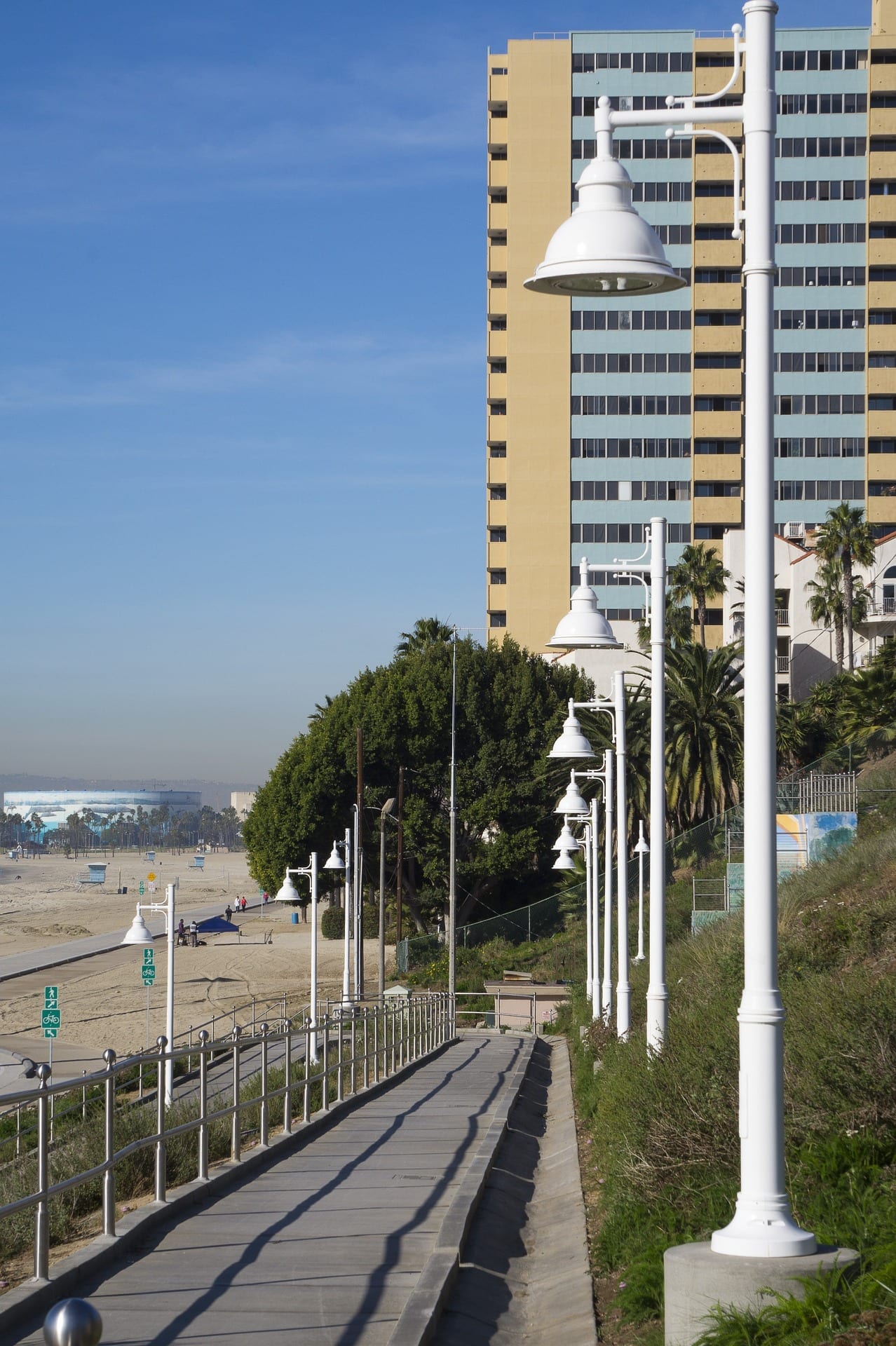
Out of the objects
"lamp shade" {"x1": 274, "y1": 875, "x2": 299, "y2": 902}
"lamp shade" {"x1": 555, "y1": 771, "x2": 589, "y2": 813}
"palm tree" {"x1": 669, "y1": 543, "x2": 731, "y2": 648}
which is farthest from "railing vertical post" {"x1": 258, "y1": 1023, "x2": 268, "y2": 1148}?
"palm tree" {"x1": 669, "y1": 543, "x2": 731, "y2": 648}

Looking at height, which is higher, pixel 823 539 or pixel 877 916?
pixel 823 539

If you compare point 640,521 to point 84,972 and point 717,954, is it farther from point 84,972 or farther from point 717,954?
point 717,954

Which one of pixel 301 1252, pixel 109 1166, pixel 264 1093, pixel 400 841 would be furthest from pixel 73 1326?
pixel 400 841

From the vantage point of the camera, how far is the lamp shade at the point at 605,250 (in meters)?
7.84

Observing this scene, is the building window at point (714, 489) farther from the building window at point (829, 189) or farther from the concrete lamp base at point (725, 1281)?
the concrete lamp base at point (725, 1281)

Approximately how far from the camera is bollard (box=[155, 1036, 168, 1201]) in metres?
11.1

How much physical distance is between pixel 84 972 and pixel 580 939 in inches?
1153

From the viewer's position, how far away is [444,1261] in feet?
31.3

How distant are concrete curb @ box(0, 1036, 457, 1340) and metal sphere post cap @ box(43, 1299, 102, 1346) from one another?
134 inches

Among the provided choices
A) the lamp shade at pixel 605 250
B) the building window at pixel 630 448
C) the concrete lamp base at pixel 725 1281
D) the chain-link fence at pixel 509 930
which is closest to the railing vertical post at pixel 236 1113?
the concrete lamp base at pixel 725 1281

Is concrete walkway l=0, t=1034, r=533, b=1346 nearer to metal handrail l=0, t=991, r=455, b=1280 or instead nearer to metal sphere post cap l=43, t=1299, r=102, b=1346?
metal handrail l=0, t=991, r=455, b=1280

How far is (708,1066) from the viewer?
1093 centimetres

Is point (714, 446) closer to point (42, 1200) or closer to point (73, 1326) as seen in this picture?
point (42, 1200)

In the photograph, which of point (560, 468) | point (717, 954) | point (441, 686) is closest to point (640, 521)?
point (560, 468)
